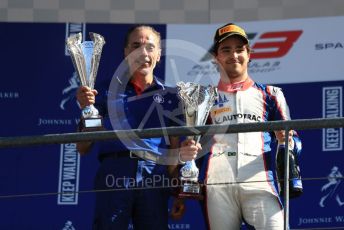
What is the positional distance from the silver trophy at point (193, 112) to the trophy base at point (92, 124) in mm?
286

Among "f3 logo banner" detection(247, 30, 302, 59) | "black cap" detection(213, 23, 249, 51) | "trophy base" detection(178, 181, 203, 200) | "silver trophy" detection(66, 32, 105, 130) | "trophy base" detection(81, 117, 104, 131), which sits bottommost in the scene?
"trophy base" detection(178, 181, 203, 200)

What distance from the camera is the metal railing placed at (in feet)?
10.8

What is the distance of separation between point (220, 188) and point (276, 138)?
0.91ft

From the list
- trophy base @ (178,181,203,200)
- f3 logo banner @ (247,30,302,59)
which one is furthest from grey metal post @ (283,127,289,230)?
f3 logo banner @ (247,30,302,59)

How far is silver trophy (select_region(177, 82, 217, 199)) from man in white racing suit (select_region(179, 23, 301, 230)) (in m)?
0.04

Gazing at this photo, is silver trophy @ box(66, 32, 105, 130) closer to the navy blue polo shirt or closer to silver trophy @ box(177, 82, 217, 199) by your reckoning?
the navy blue polo shirt

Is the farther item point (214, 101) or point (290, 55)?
point (290, 55)

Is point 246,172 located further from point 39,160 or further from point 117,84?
point 39,160

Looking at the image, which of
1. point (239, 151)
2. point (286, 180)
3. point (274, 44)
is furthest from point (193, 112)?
point (274, 44)

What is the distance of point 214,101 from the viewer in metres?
3.62

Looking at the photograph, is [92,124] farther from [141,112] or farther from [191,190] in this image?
[191,190]

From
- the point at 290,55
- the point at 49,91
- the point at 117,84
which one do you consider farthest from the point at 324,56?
the point at 117,84

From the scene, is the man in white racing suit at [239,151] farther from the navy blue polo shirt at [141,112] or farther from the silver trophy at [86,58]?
the silver trophy at [86,58]

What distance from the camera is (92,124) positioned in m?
3.52
